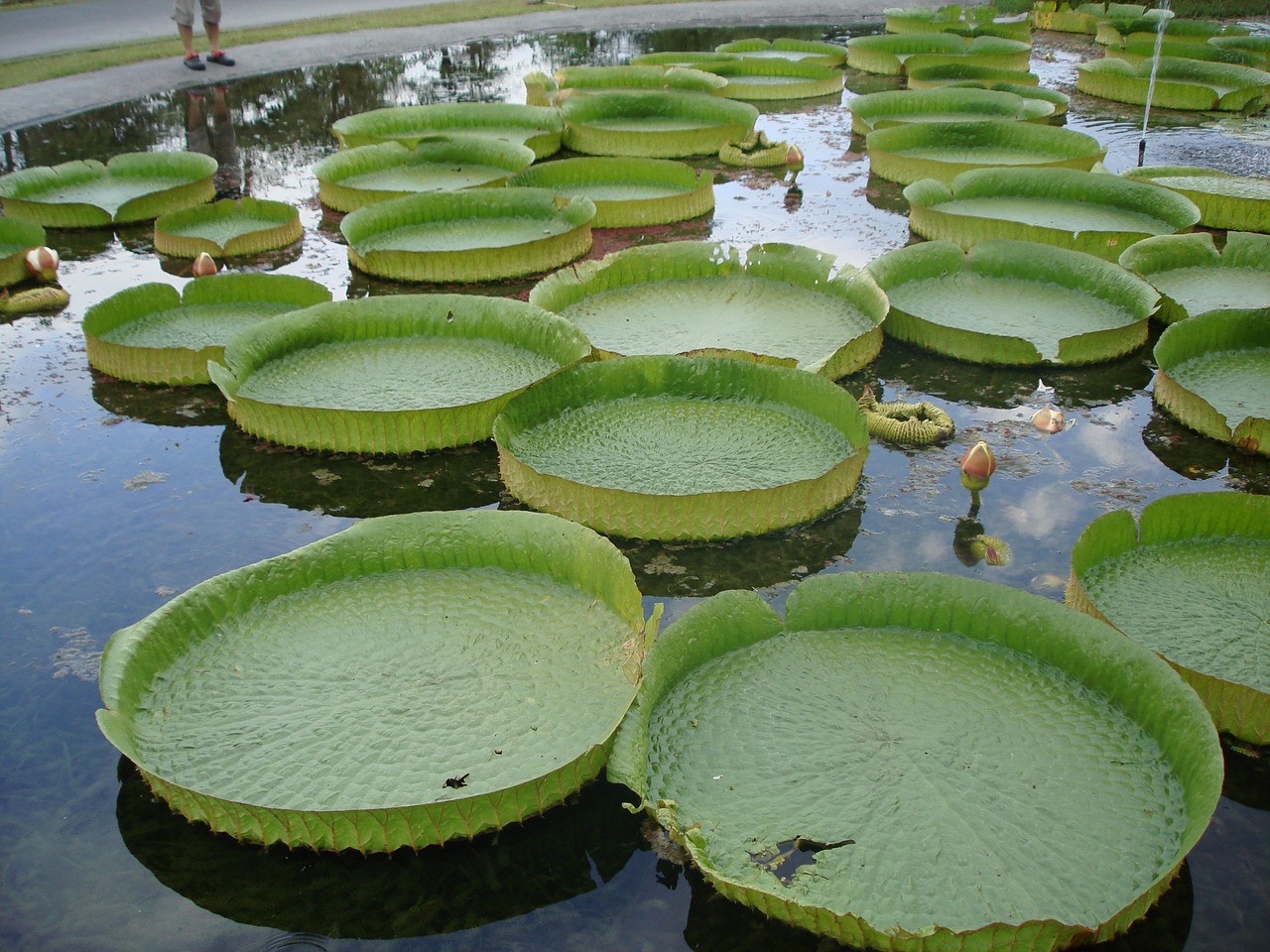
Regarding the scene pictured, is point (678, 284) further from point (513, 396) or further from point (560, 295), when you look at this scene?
point (513, 396)

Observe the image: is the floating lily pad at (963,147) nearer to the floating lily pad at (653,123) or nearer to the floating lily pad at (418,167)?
the floating lily pad at (653,123)

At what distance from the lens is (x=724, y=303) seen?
20.5 ft

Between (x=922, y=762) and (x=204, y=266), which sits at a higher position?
(x=204, y=266)

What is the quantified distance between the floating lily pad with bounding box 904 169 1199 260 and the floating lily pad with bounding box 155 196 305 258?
4383 mm

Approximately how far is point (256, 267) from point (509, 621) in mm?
4535

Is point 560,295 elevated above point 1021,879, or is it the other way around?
point 560,295

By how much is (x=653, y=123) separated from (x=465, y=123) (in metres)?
1.80

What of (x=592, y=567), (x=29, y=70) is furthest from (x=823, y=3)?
(x=592, y=567)

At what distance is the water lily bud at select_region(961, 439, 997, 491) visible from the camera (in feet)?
14.4

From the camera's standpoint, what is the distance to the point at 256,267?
721 cm

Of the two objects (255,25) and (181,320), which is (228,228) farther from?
(255,25)

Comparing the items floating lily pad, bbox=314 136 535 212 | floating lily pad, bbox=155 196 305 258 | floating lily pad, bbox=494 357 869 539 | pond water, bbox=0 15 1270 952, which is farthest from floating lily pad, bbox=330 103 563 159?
floating lily pad, bbox=494 357 869 539

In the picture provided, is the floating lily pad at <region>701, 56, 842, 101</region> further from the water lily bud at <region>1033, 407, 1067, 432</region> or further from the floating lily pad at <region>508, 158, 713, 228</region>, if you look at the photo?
the water lily bud at <region>1033, 407, 1067, 432</region>

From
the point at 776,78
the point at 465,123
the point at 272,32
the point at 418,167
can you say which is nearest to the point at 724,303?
the point at 418,167
